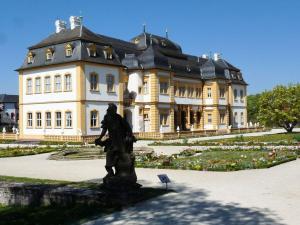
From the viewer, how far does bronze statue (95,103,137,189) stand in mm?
10414

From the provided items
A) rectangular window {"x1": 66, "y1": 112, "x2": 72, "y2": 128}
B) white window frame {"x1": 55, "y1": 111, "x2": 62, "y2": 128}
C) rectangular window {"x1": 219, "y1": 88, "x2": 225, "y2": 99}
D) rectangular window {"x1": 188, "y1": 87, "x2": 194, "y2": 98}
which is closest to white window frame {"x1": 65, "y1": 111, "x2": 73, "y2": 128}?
rectangular window {"x1": 66, "y1": 112, "x2": 72, "y2": 128}

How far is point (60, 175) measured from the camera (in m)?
15.7

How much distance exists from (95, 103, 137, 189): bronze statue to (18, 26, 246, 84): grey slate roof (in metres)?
26.3

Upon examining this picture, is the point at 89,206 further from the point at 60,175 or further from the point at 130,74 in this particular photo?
the point at 130,74

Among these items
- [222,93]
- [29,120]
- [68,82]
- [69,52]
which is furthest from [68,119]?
[222,93]

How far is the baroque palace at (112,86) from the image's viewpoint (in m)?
37.0

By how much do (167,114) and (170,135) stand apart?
6.75m

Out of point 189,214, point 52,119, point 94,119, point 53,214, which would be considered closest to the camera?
point 189,214

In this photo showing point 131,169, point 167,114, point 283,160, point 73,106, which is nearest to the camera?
point 131,169

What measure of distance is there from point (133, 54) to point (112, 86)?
6.00 meters

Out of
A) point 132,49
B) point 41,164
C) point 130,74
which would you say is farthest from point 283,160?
point 132,49

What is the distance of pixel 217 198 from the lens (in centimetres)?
1053

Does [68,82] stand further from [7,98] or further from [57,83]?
[7,98]

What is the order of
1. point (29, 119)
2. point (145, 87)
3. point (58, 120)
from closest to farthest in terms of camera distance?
point (58, 120)
point (29, 119)
point (145, 87)
